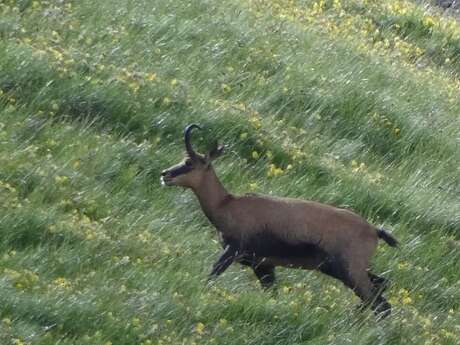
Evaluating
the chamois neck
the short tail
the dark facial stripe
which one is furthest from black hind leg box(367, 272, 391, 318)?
the dark facial stripe

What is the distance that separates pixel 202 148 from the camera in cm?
1357

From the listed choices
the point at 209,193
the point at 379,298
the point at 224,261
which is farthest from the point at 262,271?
the point at 379,298

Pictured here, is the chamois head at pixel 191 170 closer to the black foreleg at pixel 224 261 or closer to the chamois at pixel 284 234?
the chamois at pixel 284 234

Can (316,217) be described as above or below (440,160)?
above

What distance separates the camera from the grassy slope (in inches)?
408

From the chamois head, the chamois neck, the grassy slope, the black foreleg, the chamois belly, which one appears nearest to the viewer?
the grassy slope

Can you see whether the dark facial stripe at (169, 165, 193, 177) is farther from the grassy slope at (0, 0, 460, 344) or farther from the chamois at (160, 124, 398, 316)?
the grassy slope at (0, 0, 460, 344)

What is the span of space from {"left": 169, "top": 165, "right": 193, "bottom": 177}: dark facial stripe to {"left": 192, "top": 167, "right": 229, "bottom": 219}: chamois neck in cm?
14

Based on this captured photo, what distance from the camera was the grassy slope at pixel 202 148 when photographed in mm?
10352

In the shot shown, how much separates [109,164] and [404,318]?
8.67ft

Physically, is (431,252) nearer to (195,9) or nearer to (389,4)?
(195,9)

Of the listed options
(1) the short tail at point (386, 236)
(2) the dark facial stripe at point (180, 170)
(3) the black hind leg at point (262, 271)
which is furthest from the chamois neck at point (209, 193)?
(1) the short tail at point (386, 236)

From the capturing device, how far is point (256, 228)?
1129cm

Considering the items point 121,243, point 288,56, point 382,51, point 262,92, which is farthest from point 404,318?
point 382,51
